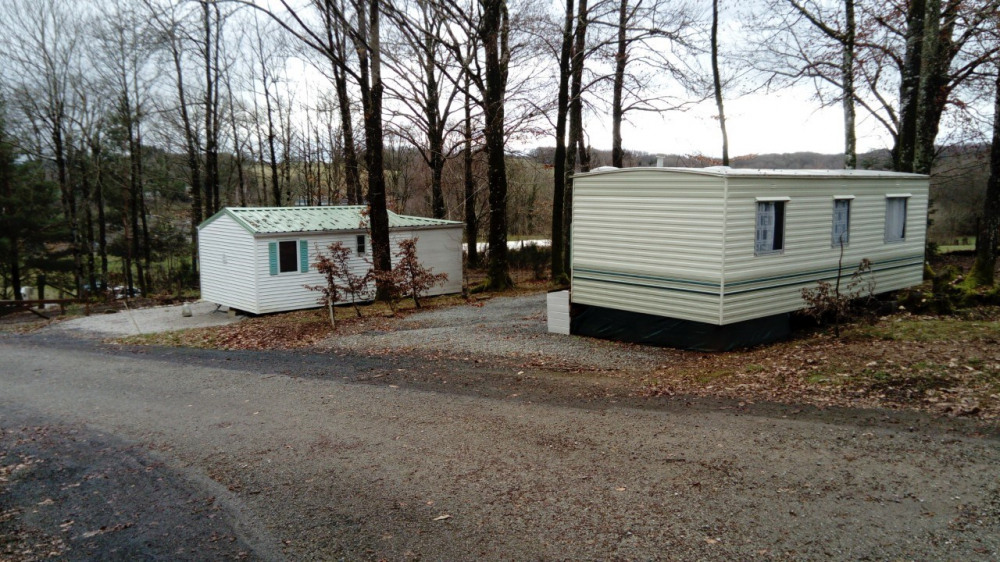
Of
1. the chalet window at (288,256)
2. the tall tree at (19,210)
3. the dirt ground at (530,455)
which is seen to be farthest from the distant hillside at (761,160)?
the tall tree at (19,210)

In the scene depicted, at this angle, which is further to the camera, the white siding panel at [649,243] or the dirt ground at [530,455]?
the white siding panel at [649,243]

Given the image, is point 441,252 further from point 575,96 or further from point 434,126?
point 434,126

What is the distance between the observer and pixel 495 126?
17.5 m

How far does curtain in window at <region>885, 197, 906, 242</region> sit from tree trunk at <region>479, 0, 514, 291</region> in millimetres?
9271

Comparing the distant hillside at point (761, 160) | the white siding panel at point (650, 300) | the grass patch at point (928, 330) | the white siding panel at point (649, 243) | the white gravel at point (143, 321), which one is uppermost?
the distant hillside at point (761, 160)

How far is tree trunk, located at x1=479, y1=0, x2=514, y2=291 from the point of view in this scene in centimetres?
1705

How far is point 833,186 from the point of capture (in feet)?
34.3

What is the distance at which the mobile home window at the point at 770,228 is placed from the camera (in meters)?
9.41

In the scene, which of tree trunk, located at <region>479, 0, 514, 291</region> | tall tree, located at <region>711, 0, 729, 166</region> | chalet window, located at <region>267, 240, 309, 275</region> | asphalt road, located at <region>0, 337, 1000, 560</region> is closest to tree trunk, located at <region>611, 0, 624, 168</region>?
tall tree, located at <region>711, 0, 729, 166</region>

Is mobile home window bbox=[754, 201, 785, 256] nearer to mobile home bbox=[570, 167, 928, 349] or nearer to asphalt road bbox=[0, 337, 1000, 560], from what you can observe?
mobile home bbox=[570, 167, 928, 349]

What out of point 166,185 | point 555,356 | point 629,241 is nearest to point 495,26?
point 629,241

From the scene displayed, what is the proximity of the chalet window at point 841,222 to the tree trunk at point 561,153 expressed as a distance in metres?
7.81

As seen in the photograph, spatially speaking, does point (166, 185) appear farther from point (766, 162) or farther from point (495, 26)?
point (766, 162)

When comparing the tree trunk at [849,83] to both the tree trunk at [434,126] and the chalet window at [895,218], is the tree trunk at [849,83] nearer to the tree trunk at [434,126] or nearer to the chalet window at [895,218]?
the chalet window at [895,218]
